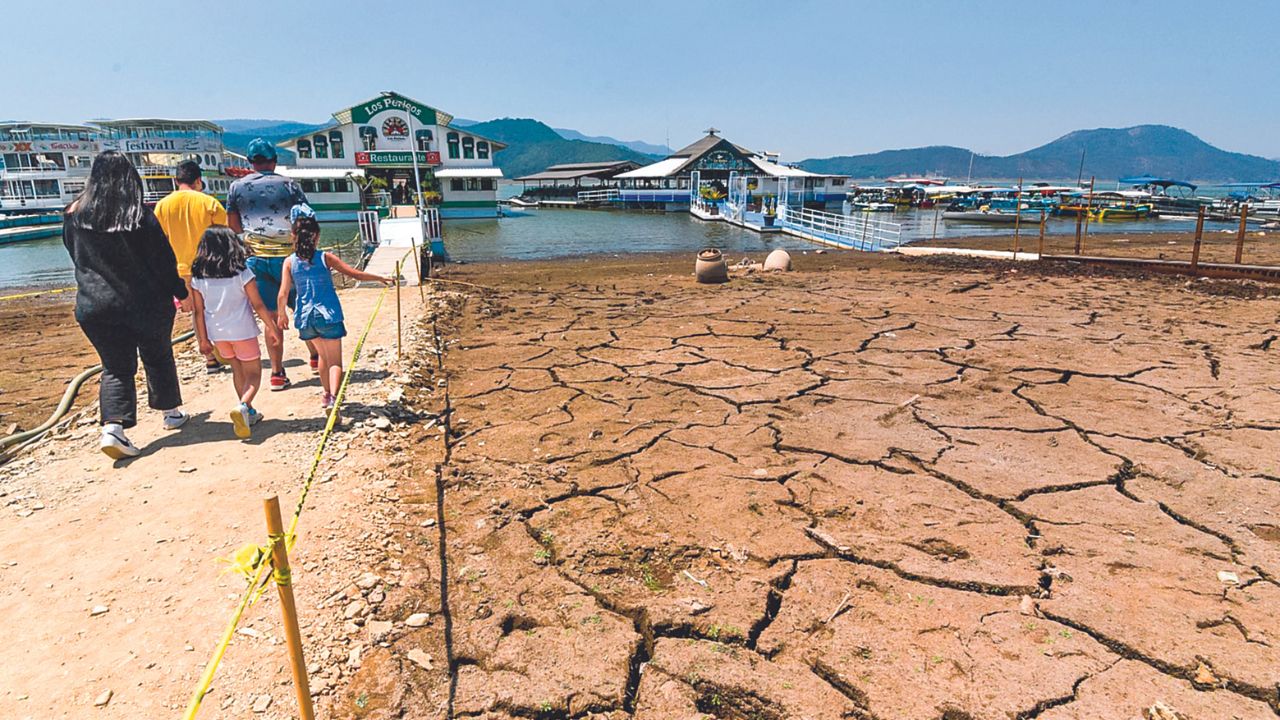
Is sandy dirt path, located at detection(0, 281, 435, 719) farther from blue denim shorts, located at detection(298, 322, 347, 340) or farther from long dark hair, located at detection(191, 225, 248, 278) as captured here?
long dark hair, located at detection(191, 225, 248, 278)

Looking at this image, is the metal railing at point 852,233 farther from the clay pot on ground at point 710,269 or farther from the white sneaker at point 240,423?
the white sneaker at point 240,423

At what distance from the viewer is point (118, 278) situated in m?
3.54

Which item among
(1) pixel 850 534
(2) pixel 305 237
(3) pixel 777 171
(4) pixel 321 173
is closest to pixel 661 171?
(3) pixel 777 171

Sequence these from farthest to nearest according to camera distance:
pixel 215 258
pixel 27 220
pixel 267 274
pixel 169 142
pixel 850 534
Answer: pixel 169 142 < pixel 27 220 < pixel 267 274 < pixel 215 258 < pixel 850 534

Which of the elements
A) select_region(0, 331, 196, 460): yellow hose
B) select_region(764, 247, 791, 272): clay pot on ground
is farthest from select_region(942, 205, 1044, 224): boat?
select_region(0, 331, 196, 460): yellow hose

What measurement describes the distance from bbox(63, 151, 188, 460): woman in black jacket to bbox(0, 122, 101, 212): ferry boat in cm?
4601

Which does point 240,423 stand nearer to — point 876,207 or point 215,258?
point 215,258

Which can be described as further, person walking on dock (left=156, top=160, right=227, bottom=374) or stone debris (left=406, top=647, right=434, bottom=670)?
person walking on dock (left=156, top=160, right=227, bottom=374)

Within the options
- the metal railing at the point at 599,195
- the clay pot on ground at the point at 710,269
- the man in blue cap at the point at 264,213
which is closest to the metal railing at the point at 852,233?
the clay pot on ground at the point at 710,269

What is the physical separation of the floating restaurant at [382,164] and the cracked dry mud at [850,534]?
106ft

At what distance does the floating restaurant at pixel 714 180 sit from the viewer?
140 feet

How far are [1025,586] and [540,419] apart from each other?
3057 millimetres

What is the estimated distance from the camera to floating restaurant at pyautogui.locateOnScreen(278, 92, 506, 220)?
116 ft

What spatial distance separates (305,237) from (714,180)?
44.1 meters
